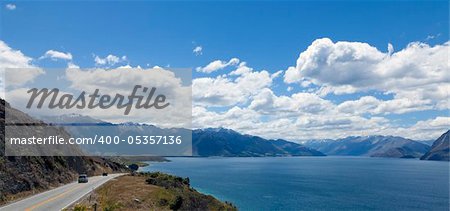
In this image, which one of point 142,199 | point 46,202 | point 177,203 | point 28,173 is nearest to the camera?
point 46,202

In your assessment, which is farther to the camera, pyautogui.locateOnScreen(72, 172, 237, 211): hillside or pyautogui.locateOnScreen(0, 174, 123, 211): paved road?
pyautogui.locateOnScreen(72, 172, 237, 211): hillside

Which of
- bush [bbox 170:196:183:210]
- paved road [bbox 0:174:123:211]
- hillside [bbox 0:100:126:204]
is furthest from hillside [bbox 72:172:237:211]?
hillside [bbox 0:100:126:204]

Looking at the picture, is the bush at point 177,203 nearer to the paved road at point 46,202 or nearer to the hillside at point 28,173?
the paved road at point 46,202

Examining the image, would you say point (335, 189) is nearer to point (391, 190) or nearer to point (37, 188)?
point (391, 190)

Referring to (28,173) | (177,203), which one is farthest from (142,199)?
(28,173)

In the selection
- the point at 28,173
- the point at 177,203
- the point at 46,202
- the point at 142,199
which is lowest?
the point at 177,203

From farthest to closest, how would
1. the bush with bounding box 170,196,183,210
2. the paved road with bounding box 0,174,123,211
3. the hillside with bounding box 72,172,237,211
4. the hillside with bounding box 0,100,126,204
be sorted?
the bush with bounding box 170,196,183,210, the hillside with bounding box 0,100,126,204, the hillside with bounding box 72,172,237,211, the paved road with bounding box 0,174,123,211

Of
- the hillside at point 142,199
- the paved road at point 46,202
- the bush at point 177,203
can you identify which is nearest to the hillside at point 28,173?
the paved road at point 46,202

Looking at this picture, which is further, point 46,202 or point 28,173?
point 28,173

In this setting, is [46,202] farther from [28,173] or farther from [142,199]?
[28,173]

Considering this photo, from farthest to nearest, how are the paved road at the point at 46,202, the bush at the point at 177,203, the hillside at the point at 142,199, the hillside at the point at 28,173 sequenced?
the bush at the point at 177,203
the hillside at the point at 28,173
the hillside at the point at 142,199
the paved road at the point at 46,202

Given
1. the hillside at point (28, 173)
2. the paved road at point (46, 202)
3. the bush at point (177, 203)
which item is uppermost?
the hillside at point (28, 173)

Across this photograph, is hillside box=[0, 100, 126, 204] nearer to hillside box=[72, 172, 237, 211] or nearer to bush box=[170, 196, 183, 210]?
hillside box=[72, 172, 237, 211]

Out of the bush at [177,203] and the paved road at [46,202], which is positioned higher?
the paved road at [46,202]
